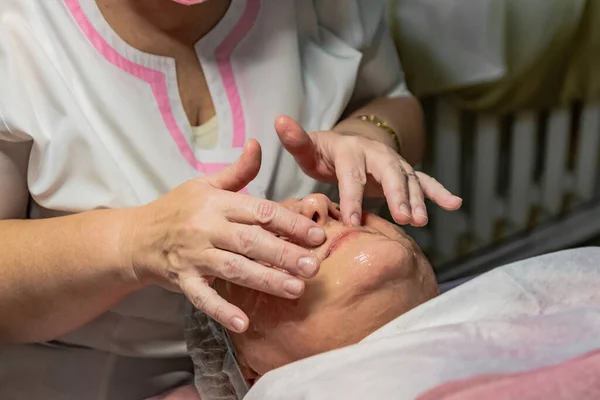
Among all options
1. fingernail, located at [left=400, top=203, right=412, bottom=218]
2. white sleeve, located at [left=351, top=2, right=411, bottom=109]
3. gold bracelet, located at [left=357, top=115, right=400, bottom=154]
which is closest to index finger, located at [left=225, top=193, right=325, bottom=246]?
fingernail, located at [left=400, top=203, right=412, bottom=218]

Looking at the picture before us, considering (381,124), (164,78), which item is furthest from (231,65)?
(381,124)

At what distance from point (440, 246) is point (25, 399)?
100cm

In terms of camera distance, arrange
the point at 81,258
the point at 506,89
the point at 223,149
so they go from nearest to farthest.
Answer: the point at 81,258
the point at 223,149
the point at 506,89

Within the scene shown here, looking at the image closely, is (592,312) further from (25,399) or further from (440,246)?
(440,246)

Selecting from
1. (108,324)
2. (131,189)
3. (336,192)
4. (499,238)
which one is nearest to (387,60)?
(336,192)

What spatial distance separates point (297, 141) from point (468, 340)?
0.32 metres

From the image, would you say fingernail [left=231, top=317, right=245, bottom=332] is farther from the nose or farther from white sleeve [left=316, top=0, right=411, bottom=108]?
white sleeve [left=316, top=0, right=411, bottom=108]

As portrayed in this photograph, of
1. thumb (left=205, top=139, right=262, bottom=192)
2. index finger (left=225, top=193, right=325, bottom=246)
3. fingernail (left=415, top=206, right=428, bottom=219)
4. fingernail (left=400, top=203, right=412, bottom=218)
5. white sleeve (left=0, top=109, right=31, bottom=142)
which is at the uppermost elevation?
white sleeve (left=0, top=109, right=31, bottom=142)

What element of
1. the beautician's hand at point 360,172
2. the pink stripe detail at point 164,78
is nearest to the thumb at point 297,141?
the beautician's hand at point 360,172

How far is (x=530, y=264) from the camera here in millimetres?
744

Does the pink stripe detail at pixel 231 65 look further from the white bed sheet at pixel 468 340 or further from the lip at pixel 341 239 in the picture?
the white bed sheet at pixel 468 340

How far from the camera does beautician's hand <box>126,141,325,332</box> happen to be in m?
0.66

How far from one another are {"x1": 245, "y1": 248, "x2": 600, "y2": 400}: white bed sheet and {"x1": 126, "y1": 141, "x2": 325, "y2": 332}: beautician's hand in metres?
0.08

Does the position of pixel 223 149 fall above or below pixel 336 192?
above
